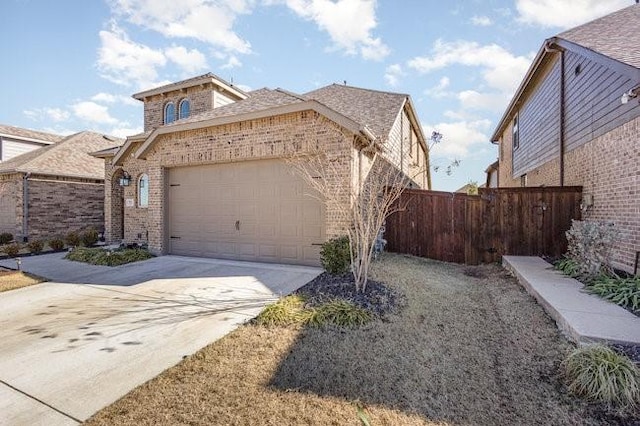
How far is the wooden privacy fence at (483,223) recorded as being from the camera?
783cm

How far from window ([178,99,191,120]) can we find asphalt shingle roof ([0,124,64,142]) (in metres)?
10.9

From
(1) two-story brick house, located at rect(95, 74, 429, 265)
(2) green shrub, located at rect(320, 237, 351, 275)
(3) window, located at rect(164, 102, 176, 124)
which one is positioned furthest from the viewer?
(3) window, located at rect(164, 102, 176, 124)

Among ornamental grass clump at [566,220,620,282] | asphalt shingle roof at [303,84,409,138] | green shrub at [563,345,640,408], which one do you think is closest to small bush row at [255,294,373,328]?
green shrub at [563,345,640,408]

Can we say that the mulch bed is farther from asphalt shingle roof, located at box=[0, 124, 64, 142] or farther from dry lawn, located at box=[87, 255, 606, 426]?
asphalt shingle roof, located at box=[0, 124, 64, 142]

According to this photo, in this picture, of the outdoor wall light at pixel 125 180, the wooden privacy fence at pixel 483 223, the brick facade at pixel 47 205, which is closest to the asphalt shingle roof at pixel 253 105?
the outdoor wall light at pixel 125 180

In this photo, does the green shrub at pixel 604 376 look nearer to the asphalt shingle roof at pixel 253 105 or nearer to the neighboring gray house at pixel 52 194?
the asphalt shingle roof at pixel 253 105

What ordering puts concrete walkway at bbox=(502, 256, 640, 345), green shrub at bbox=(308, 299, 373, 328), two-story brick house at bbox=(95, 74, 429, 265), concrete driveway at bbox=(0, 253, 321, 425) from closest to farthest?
concrete driveway at bbox=(0, 253, 321, 425)
concrete walkway at bbox=(502, 256, 640, 345)
green shrub at bbox=(308, 299, 373, 328)
two-story brick house at bbox=(95, 74, 429, 265)

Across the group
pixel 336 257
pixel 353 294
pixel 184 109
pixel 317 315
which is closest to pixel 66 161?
pixel 184 109

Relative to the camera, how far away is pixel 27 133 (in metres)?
18.1

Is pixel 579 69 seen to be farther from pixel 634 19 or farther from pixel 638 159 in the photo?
pixel 638 159

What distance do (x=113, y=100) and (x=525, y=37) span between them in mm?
16269

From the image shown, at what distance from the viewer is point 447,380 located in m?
3.03

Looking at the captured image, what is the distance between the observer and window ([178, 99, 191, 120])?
536 inches

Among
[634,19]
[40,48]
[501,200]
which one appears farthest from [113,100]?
[634,19]
